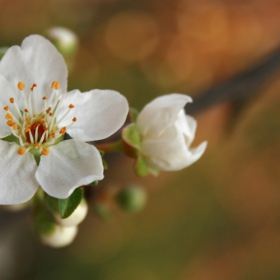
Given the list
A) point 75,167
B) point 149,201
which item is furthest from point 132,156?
point 149,201

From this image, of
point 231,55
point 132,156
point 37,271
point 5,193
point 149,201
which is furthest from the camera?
point 231,55

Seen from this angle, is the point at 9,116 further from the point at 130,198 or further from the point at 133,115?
the point at 130,198

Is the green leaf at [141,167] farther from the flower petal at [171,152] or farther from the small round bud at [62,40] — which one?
the small round bud at [62,40]

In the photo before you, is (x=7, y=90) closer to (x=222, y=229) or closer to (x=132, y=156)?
(x=132, y=156)

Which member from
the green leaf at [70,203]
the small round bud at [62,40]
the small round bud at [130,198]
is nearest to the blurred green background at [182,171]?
the small round bud at [130,198]

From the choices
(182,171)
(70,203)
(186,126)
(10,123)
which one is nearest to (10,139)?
(10,123)

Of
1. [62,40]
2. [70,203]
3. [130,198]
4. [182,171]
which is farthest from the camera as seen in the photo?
[182,171]

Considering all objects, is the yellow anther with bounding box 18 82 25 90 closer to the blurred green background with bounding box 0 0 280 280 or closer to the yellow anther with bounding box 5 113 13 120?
the yellow anther with bounding box 5 113 13 120
